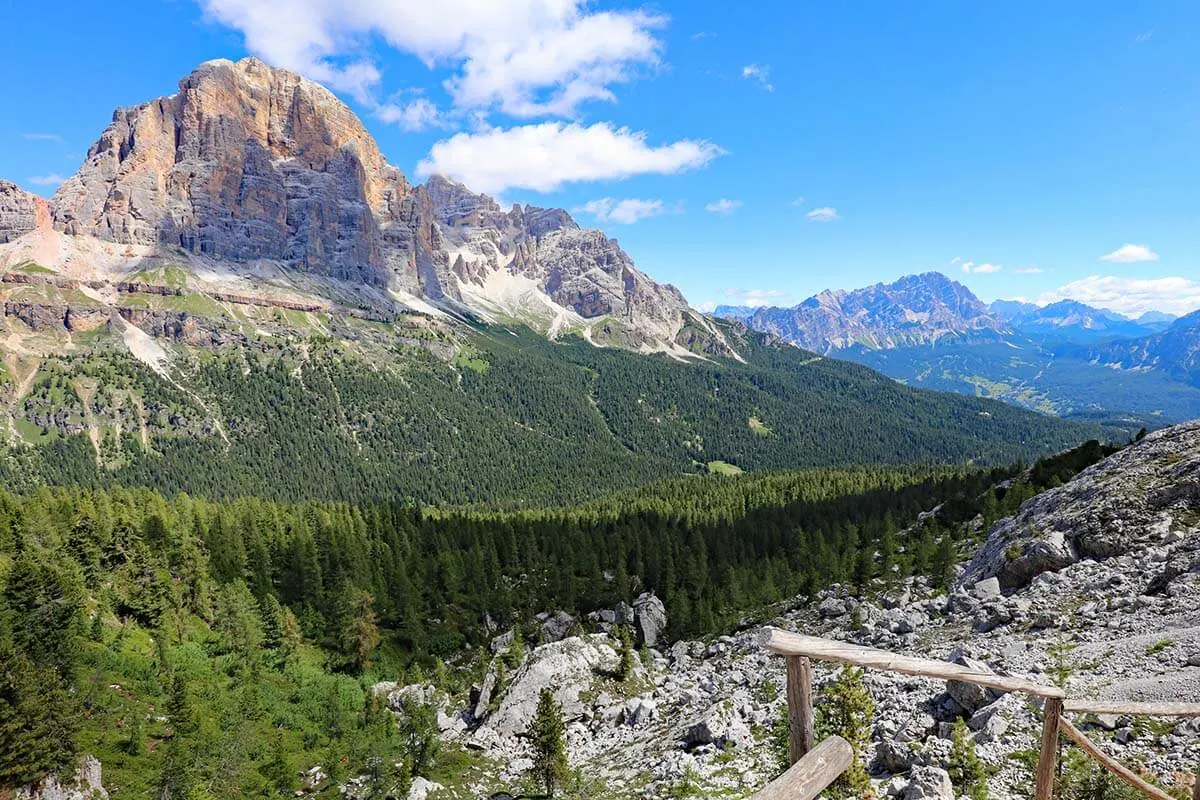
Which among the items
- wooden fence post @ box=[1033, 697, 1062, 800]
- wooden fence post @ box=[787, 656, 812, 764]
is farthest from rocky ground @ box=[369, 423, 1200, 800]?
wooden fence post @ box=[787, 656, 812, 764]

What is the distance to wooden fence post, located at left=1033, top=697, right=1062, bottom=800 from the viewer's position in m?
8.81

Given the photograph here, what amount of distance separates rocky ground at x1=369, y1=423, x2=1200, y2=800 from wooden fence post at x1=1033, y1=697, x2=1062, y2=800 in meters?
6.56

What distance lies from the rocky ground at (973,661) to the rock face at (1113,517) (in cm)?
14

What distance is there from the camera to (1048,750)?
9195 millimetres

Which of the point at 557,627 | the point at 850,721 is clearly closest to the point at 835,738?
the point at 850,721

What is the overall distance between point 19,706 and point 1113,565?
6576 centimetres

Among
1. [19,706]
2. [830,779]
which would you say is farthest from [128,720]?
[830,779]

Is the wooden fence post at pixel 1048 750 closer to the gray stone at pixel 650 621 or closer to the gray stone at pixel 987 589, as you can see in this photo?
the gray stone at pixel 987 589

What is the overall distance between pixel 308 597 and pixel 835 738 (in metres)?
89.3

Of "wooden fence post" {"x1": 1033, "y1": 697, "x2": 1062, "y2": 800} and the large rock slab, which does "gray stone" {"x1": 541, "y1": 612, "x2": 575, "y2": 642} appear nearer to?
the large rock slab

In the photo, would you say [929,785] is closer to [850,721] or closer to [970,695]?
[850,721]

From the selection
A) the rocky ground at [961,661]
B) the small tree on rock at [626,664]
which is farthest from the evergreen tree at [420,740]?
→ the small tree on rock at [626,664]

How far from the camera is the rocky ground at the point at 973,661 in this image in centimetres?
2017

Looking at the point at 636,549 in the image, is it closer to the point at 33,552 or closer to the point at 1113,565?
the point at 1113,565
